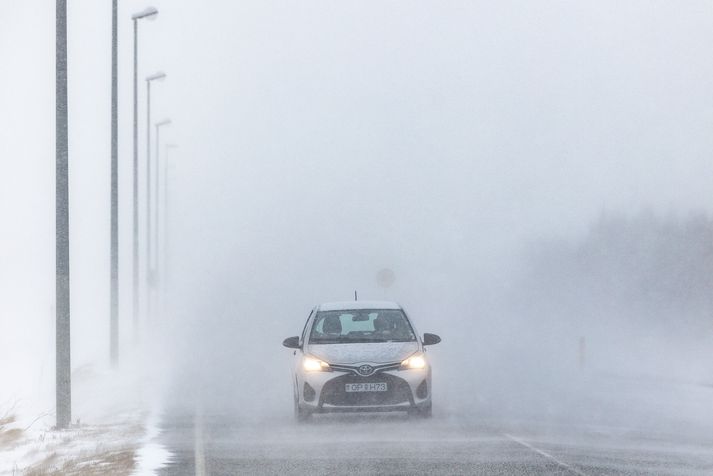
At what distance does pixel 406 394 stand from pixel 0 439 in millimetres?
5160

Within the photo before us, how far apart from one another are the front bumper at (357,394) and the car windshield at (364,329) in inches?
35.2

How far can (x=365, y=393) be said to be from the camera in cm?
1831

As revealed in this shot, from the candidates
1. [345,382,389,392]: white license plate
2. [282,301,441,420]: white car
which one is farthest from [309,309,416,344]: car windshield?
[345,382,389,392]: white license plate

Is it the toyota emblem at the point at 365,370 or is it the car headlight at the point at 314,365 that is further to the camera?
the car headlight at the point at 314,365

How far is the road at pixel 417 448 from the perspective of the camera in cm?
1336

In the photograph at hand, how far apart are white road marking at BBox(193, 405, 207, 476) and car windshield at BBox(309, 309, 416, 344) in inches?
76.1

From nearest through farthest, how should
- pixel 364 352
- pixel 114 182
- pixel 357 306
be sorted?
pixel 364 352
pixel 357 306
pixel 114 182

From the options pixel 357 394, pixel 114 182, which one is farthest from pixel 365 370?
pixel 114 182

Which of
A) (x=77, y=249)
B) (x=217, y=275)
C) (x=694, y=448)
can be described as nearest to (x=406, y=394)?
(x=694, y=448)

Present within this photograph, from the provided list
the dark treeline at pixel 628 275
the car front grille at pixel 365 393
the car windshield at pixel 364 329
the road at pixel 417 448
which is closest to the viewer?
the road at pixel 417 448

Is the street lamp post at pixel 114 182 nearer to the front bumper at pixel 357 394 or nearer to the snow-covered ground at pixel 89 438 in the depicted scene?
the snow-covered ground at pixel 89 438

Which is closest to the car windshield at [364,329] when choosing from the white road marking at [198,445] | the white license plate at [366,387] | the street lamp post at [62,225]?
the white license plate at [366,387]

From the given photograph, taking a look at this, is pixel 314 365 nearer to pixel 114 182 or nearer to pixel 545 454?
pixel 545 454

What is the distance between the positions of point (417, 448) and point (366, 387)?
3095 millimetres
